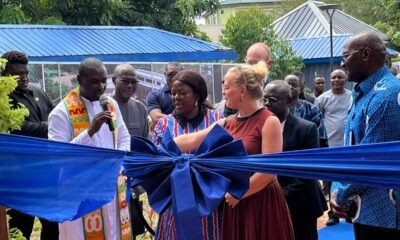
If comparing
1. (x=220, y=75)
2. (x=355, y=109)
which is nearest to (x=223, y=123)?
(x=355, y=109)

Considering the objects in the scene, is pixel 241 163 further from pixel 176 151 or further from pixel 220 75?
pixel 220 75

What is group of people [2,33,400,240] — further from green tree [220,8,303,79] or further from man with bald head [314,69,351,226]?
green tree [220,8,303,79]

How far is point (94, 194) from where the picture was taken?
3.46 meters

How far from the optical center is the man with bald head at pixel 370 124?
324cm

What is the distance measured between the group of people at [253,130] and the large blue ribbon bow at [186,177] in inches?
12.5

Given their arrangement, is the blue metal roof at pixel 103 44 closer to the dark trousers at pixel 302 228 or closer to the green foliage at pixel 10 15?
the green foliage at pixel 10 15

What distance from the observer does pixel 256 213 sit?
385 cm

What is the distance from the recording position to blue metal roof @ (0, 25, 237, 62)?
14180mm

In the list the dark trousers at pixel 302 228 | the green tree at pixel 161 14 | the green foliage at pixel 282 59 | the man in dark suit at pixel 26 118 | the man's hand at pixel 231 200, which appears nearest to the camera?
the man's hand at pixel 231 200

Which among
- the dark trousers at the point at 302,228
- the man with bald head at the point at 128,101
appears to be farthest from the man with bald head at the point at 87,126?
the dark trousers at the point at 302,228

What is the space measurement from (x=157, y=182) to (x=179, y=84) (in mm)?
928

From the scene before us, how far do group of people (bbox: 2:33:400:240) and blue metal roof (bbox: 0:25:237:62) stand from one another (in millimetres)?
8806

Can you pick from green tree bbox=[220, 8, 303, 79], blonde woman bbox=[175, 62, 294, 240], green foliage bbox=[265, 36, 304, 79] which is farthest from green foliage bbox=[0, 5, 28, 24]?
A: blonde woman bbox=[175, 62, 294, 240]

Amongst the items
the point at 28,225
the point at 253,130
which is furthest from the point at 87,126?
the point at 253,130
